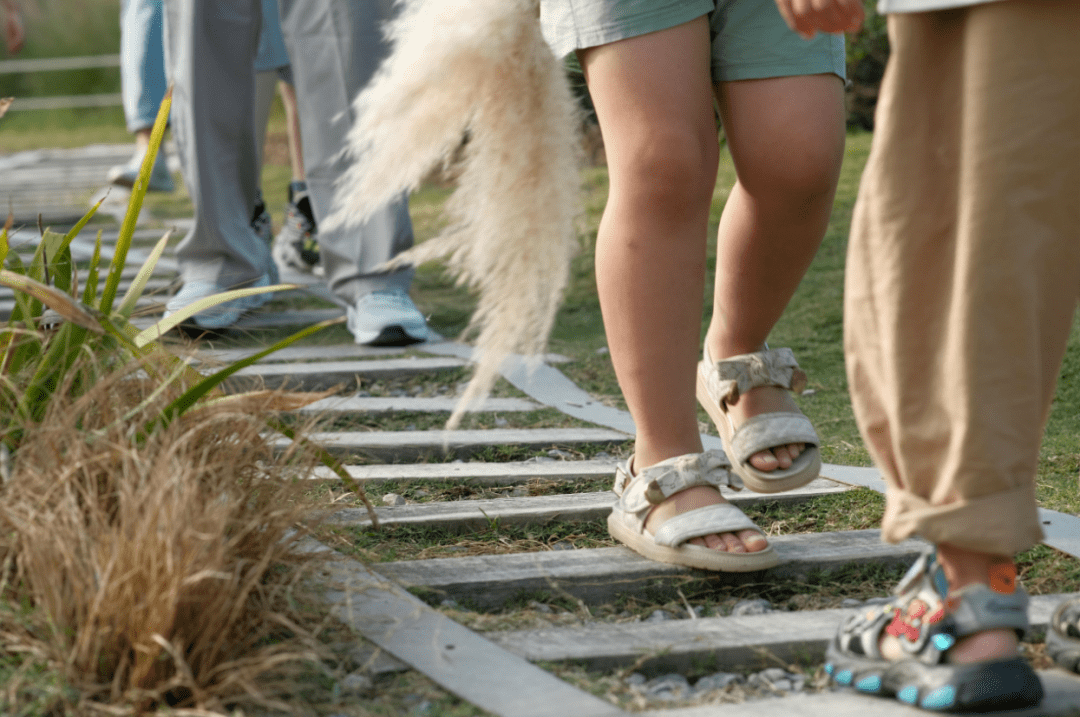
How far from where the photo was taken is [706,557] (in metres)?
1.61

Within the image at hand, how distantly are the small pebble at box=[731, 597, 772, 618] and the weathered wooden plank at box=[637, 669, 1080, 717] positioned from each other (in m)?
0.30

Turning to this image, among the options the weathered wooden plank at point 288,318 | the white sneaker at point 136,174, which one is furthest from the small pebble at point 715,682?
the white sneaker at point 136,174

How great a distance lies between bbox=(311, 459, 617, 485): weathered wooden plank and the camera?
2135 mm

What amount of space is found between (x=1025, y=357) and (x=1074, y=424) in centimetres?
145

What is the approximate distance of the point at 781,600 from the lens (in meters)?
1.64

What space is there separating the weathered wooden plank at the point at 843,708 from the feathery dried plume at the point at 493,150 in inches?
25.5

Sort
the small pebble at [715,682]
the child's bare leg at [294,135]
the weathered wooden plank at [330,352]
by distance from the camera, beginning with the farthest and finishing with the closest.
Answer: the child's bare leg at [294,135], the weathered wooden plank at [330,352], the small pebble at [715,682]

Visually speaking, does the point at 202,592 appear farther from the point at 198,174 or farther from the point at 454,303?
the point at 454,303

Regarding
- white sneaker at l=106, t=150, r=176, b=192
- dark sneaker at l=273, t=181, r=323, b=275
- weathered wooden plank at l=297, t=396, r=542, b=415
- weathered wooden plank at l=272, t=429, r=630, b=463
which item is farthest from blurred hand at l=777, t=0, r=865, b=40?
white sneaker at l=106, t=150, r=176, b=192

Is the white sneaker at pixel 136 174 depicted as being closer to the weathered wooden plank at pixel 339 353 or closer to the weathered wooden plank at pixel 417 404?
the weathered wooden plank at pixel 339 353

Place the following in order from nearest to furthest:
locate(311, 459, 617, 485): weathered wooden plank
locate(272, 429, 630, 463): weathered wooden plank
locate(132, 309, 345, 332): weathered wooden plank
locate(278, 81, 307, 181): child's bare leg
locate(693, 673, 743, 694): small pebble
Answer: locate(693, 673, 743, 694): small pebble
locate(311, 459, 617, 485): weathered wooden plank
locate(272, 429, 630, 463): weathered wooden plank
locate(132, 309, 345, 332): weathered wooden plank
locate(278, 81, 307, 181): child's bare leg

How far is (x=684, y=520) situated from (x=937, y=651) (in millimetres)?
469

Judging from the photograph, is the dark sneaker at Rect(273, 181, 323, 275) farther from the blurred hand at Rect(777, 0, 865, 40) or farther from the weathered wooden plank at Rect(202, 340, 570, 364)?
the blurred hand at Rect(777, 0, 865, 40)

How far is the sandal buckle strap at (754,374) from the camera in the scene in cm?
186
